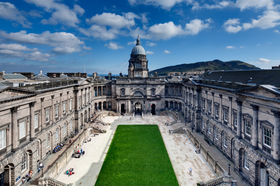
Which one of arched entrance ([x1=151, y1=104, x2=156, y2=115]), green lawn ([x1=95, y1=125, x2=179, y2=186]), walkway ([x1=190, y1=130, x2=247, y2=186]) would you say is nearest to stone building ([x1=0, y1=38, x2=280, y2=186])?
walkway ([x1=190, y1=130, x2=247, y2=186])

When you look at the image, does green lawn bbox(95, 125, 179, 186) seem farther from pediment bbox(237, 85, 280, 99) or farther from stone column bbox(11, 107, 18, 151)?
pediment bbox(237, 85, 280, 99)

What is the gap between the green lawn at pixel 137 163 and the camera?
72.1 ft

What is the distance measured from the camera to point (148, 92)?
59688 mm

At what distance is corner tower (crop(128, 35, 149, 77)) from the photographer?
6994 centimetres

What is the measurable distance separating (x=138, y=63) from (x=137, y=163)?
51.0m

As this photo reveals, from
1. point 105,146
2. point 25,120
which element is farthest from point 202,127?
point 25,120

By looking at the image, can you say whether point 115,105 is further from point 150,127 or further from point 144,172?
point 144,172

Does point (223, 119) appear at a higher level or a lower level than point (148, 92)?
lower

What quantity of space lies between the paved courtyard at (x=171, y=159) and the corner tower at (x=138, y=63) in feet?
111

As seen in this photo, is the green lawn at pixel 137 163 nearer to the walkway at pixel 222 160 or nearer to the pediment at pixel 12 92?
the walkway at pixel 222 160

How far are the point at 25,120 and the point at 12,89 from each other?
Answer: 4678 millimetres

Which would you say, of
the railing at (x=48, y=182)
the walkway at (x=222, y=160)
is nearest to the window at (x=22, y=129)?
the railing at (x=48, y=182)

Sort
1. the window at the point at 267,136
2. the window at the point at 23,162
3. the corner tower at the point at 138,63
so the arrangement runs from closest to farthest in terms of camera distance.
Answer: the window at the point at 267,136 → the window at the point at 23,162 → the corner tower at the point at 138,63

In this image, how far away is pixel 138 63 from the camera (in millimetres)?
71000
